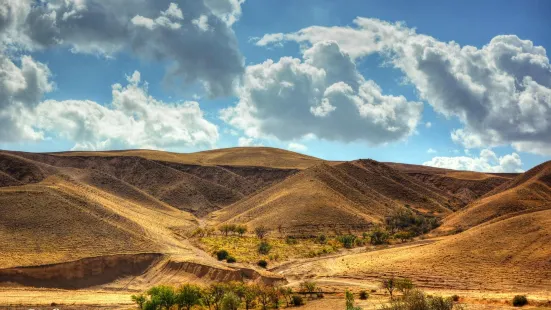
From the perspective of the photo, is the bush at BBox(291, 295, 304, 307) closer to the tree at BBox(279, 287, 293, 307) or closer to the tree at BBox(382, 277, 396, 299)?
the tree at BBox(279, 287, 293, 307)

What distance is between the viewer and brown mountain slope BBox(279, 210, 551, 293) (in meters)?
49.1

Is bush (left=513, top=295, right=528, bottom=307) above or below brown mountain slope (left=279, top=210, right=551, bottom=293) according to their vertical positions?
below

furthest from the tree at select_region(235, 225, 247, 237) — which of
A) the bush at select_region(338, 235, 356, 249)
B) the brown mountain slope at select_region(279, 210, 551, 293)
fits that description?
the brown mountain slope at select_region(279, 210, 551, 293)

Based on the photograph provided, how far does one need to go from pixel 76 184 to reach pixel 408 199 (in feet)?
262

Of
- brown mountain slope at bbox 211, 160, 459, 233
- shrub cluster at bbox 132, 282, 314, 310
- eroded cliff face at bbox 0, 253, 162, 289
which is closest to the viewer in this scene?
shrub cluster at bbox 132, 282, 314, 310

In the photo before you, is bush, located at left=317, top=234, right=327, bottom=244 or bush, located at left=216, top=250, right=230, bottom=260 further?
bush, located at left=317, top=234, right=327, bottom=244

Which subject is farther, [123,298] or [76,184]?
[76,184]

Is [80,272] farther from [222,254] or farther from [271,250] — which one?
[271,250]

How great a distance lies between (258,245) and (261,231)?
12.0 metres

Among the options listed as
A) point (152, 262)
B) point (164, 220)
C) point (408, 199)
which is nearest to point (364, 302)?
point (152, 262)

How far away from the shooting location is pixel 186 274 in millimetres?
57406

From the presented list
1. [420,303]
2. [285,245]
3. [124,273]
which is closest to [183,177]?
[285,245]

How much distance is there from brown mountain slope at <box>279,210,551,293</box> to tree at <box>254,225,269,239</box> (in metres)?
21.6

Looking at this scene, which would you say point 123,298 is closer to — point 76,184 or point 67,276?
point 67,276
